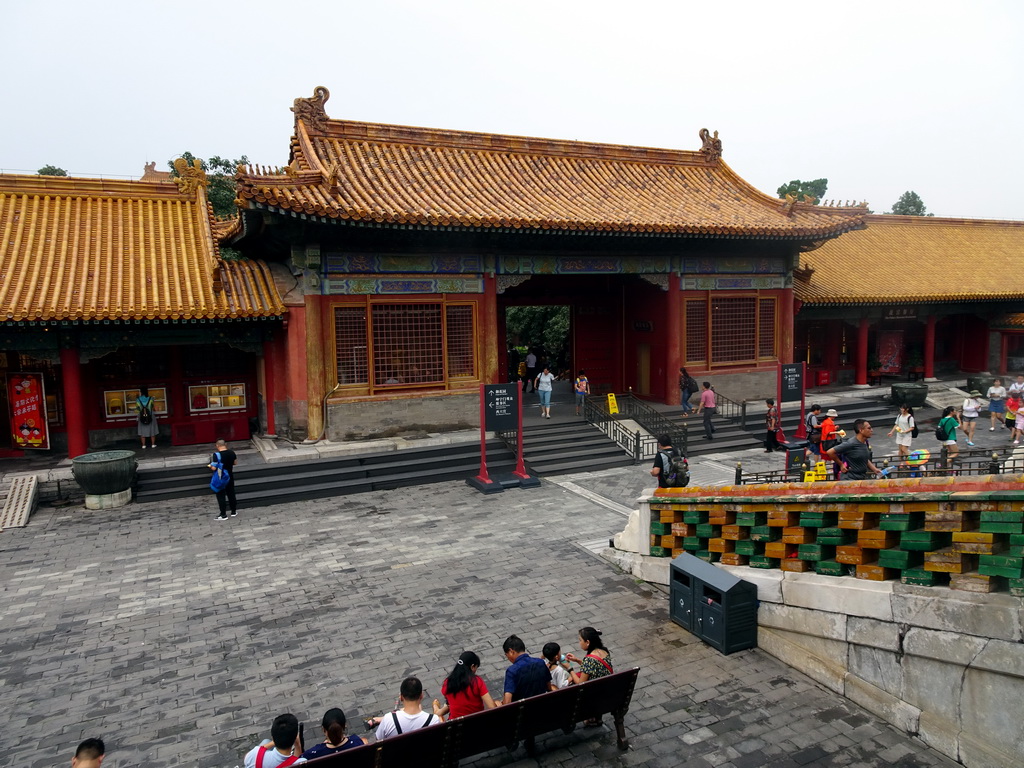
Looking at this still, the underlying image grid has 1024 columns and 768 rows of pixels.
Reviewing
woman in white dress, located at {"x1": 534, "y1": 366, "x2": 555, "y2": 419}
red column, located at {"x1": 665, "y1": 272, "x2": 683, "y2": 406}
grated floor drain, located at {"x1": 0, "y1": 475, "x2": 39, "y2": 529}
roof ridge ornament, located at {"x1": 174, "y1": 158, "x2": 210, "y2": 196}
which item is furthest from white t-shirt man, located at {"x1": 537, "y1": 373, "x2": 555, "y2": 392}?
grated floor drain, located at {"x1": 0, "y1": 475, "x2": 39, "y2": 529}

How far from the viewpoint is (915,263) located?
86.9ft

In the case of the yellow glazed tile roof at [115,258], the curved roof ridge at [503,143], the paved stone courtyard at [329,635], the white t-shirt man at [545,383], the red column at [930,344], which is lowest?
the paved stone courtyard at [329,635]

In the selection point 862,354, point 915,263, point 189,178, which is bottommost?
point 862,354

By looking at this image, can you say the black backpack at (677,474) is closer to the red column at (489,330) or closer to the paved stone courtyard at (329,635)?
the paved stone courtyard at (329,635)

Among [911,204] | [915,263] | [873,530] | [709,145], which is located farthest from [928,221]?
[911,204]

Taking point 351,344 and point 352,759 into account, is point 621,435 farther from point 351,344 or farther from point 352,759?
point 352,759

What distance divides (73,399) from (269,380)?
3921mm

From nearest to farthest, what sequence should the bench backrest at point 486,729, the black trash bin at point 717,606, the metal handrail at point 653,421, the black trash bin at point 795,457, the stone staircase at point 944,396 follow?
the bench backrest at point 486,729
the black trash bin at point 717,606
the black trash bin at point 795,457
the metal handrail at point 653,421
the stone staircase at point 944,396

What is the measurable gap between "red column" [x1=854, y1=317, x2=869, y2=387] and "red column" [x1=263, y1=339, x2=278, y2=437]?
19.3 meters

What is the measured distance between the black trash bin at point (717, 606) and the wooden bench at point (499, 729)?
182cm

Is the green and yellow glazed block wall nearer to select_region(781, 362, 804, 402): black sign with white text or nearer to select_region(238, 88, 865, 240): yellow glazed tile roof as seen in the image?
select_region(238, 88, 865, 240): yellow glazed tile roof

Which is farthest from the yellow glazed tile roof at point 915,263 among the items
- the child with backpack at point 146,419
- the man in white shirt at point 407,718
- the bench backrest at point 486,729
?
the man in white shirt at point 407,718

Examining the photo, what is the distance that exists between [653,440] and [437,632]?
414 inches

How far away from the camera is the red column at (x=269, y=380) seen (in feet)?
53.6
